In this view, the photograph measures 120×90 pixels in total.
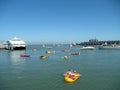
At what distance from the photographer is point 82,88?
64.6 ft

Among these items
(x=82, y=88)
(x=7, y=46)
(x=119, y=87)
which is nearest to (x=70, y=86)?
(x=82, y=88)

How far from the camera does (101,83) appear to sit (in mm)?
21719

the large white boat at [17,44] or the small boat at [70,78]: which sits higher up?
the large white boat at [17,44]

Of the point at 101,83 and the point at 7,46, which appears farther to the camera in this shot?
the point at 7,46

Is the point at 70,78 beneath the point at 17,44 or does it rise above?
beneath

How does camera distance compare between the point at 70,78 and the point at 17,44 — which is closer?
the point at 70,78

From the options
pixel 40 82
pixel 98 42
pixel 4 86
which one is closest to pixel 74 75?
pixel 40 82

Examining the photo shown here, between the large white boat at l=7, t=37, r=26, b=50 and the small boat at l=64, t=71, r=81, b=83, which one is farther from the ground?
the large white boat at l=7, t=37, r=26, b=50

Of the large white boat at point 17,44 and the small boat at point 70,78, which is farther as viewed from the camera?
the large white boat at point 17,44

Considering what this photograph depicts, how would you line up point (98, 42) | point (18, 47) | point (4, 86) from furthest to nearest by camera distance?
point (98, 42) → point (18, 47) → point (4, 86)

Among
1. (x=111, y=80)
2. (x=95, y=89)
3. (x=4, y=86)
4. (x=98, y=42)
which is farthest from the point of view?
(x=98, y=42)

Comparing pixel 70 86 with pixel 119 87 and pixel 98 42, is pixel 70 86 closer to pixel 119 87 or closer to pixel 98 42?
pixel 119 87

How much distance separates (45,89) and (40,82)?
2803mm

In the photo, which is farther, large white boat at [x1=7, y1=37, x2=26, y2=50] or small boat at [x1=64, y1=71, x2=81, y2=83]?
large white boat at [x1=7, y1=37, x2=26, y2=50]
